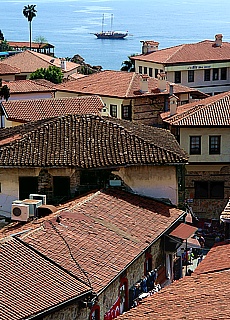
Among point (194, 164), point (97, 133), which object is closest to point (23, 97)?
point (194, 164)

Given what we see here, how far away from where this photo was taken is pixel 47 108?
121ft

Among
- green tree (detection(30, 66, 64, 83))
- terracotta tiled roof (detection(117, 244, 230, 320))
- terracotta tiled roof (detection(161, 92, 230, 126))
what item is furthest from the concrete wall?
green tree (detection(30, 66, 64, 83))

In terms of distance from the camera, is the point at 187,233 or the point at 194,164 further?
the point at 194,164

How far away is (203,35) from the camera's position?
174625 mm

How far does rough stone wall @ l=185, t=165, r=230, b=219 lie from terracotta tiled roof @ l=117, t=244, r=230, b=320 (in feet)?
53.7

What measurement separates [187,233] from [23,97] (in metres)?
26.8

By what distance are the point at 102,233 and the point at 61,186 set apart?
4760mm

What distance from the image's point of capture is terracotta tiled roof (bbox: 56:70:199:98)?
4444 centimetres

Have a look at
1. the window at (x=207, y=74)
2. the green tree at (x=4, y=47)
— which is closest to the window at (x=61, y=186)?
the window at (x=207, y=74)

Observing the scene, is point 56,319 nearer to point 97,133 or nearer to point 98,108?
point 97,133

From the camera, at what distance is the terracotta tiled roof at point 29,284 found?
1574 centimetres

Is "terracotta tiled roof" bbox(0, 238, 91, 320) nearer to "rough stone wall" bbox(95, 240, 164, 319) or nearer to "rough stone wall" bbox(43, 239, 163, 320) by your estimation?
"rough stone wall" bbox(43, 239, 163, 320)

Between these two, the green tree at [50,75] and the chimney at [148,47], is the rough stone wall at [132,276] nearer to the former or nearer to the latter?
the chimney at [148,47]

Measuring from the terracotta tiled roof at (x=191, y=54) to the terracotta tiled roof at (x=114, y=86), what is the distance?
944 centimetres
